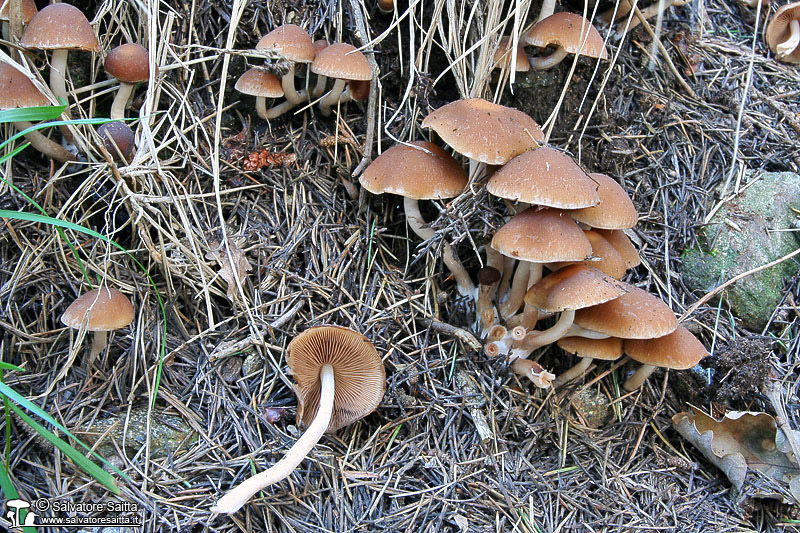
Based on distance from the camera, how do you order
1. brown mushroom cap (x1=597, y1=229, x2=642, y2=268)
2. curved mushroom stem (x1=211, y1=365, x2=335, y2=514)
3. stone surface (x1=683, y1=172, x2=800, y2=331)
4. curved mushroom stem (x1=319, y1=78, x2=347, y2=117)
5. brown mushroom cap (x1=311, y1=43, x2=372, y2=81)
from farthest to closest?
stone surface (x1=683, y1=172, x2=800, y2=331), curved mushroom stem (x1=319, y1=78, x2=347, y2=117), brown mushroom cap (x1=597, y1=229, x2=642, y2=268), brown mushroom cap (x1=311, y1=43, x2=372, y2=81), curved mushroom stem (x1=211, y1=365, x2=335, y2=514)

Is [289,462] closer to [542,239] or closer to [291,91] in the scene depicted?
[542,239]

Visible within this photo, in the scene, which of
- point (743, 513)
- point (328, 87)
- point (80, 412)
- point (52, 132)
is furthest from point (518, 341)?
point (52, 132)

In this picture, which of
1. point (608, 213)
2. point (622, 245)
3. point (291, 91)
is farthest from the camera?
point (291, 91)

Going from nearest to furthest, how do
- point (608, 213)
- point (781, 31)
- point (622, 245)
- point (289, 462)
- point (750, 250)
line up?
point (289, 462)
point (608, 213)
point (622, 245)
point (750, 250)
point (781, 31)

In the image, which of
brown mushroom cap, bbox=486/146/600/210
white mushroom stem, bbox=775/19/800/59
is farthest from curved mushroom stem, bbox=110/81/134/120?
white mushroom stem, bbox=775/19/800/59

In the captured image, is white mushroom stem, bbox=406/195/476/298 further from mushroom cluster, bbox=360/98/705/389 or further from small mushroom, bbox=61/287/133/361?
small mushroom, bbox=61/287/133/361

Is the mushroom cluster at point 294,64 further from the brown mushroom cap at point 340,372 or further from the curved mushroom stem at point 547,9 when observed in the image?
the brown mushroom cap at point 340,372

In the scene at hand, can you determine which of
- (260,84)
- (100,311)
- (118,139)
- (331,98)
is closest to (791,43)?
(331,98)
